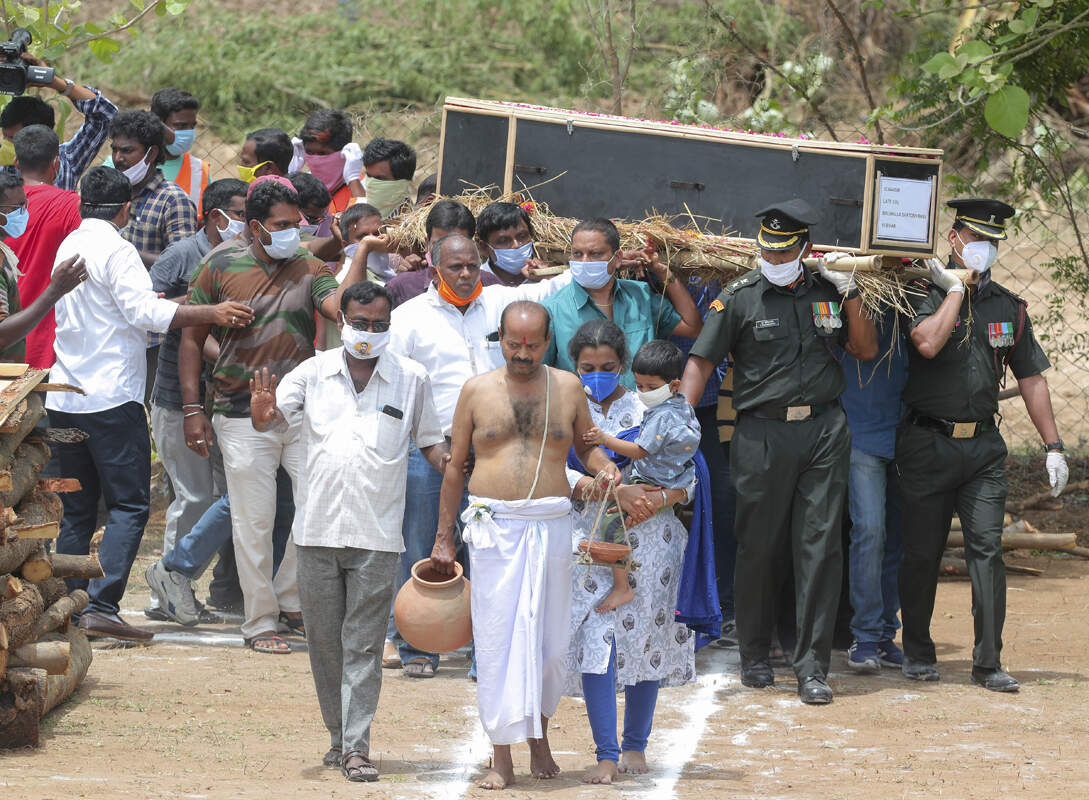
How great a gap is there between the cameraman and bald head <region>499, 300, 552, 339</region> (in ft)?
13.9

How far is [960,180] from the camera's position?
34.7 ft

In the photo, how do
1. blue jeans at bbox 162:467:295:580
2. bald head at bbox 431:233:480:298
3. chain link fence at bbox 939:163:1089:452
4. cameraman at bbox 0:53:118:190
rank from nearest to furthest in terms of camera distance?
bald head at bbox 431:233:480:298 → blue jeans at bbox 162:467:295:580 → cameraman at bbox 0:53:118:190 → chain link fence at bbox 939:163:1089:452

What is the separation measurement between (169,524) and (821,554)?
11.8 ft

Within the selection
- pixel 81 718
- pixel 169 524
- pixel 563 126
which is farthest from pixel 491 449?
pixel 169 524

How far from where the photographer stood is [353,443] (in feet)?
18.4

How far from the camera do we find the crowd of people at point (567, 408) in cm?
564

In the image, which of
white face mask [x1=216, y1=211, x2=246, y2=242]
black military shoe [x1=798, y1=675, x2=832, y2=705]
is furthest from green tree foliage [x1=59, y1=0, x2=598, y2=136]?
black military shoe [x1=798, y1=675, x2=832, y2=705]

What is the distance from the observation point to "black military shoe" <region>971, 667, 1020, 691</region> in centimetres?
710

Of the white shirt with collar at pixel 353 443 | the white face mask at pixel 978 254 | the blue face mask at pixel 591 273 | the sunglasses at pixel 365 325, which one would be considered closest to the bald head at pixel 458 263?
the blue face mask at pixel 591 273

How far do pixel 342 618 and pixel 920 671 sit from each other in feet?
10.7

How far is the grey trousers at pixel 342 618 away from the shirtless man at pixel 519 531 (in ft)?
0.82

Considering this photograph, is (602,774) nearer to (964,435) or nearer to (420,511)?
(420,511)

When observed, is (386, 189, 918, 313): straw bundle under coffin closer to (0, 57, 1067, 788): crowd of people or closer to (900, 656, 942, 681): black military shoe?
(0, 57, 1067, 788): crowd of people

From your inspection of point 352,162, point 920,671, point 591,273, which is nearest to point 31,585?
point 591,273
